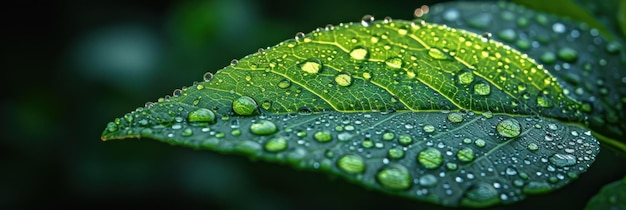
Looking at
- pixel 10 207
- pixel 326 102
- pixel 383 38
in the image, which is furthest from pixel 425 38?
pixel 10 207

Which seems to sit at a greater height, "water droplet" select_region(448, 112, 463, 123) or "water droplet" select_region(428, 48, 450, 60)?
"water droplet" select_region(428, 48, 450, 60)

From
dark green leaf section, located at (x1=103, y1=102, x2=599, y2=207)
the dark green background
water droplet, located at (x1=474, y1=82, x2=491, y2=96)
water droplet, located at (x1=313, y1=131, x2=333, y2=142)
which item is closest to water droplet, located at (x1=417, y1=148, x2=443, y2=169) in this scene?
dark green leaf section, located at (x1=103, y1=102, x2=599, y2=207)

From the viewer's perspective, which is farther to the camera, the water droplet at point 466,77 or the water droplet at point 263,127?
Result: the water droplet at point 466,77

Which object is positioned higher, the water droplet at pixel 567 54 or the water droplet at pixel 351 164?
the water droplet at pixel 567 54

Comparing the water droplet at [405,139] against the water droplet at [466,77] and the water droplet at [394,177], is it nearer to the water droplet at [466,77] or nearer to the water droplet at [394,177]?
the water droplet at [394,177]

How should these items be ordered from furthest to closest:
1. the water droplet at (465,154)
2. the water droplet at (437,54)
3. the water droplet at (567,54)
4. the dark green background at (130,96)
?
the dark green background at (130,96) < the water droplet at (567,54) < the water droplet at (437,54) < the water droplet at (465,154)

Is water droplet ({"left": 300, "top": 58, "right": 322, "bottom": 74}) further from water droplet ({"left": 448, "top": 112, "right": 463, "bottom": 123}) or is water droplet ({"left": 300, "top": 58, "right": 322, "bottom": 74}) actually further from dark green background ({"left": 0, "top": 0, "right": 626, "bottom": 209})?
dark green background ({"left": 0, "top": 0, "right": 626, "bottom": 209})

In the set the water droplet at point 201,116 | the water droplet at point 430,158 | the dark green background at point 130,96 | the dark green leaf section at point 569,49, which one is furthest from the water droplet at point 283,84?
the dark green background at point 130,96
